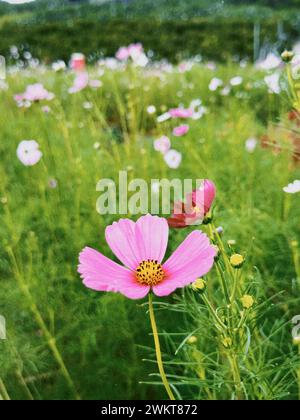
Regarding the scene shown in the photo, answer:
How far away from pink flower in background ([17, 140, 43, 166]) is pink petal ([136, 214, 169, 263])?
526 mm

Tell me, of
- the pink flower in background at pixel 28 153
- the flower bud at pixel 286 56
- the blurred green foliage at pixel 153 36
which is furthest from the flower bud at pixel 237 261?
the blurred green foliage at pixel 153 36

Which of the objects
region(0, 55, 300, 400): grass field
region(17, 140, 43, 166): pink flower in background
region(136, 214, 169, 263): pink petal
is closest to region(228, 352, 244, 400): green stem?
region(0, 55, 300, 400): grass field

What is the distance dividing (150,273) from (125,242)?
35 mm

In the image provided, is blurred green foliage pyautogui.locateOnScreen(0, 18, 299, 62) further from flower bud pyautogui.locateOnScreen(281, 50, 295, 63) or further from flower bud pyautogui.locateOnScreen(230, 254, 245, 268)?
flower bud pyautogui.locateOnScreen(230, 254, 245, 268)

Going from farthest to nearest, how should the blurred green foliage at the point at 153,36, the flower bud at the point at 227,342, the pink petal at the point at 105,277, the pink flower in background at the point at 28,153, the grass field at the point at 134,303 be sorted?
the blurred green foliage at the point at 153,36 < the pink flower in background at the point at 28,153 < the grass field at the point at 134,303 < the flower bud at the point at 227,342 < the pink petal at the point at 105,277

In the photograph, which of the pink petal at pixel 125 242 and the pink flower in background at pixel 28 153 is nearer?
the pink petal at pixel 125 242

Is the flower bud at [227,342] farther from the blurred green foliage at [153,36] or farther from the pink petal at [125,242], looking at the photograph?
the blurred green foliage at [153,36]

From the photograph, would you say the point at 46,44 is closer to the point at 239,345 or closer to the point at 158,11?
the point at 158,11

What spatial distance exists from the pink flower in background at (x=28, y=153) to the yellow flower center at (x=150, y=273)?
0.55m

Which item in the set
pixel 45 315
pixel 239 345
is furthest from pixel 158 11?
pixel 239 345

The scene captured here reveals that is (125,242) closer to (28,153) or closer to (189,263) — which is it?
(189,263)

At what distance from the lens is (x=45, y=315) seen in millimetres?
846

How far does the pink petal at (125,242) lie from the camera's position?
1.32 ft
